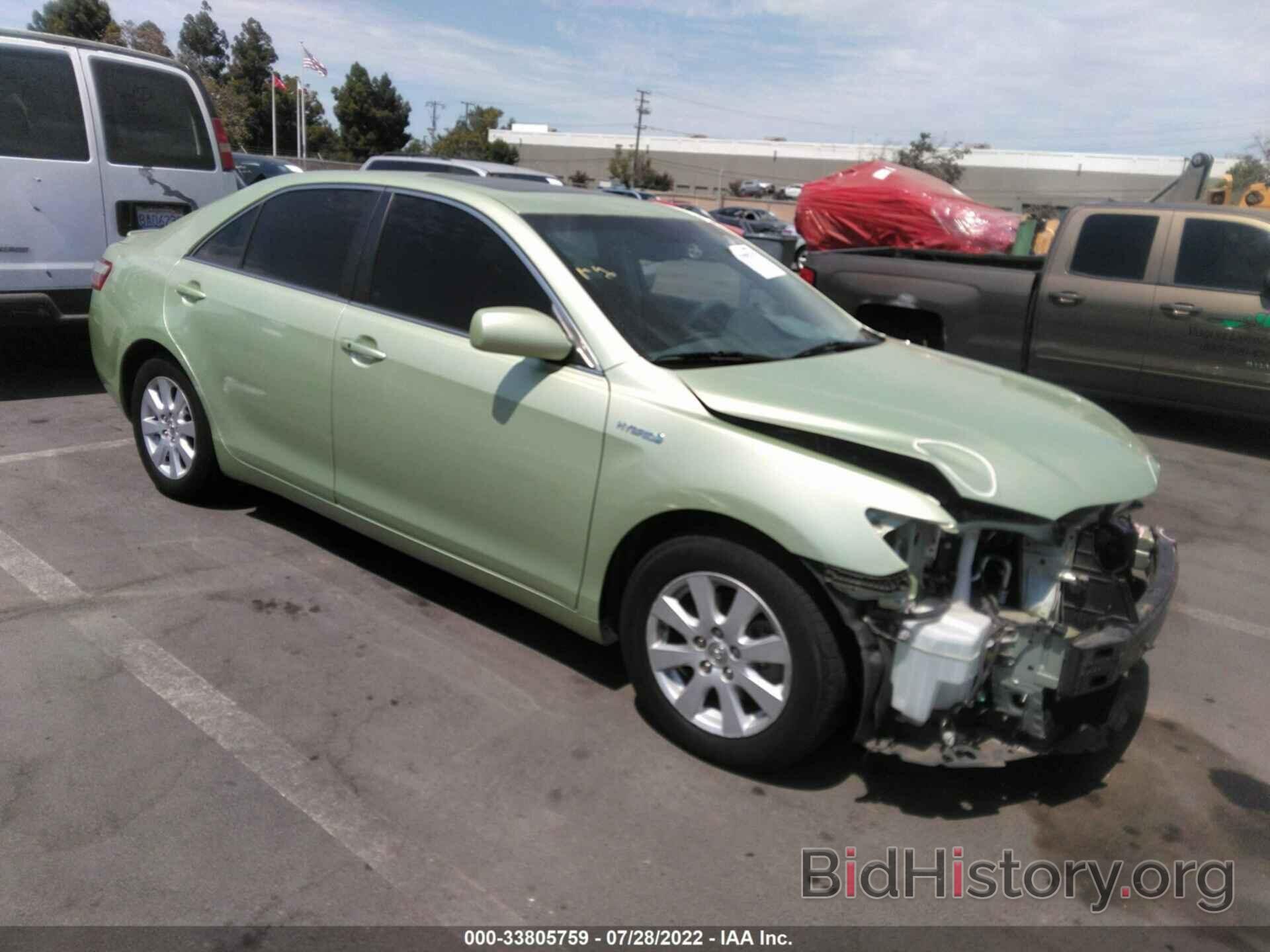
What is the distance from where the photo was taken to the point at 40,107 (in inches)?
259

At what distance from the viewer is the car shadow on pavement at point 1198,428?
25.7 ft

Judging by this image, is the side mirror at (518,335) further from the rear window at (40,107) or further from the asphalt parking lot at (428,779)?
the rear window at (40,107)

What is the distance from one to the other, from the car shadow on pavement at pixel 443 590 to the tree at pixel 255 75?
59.8m

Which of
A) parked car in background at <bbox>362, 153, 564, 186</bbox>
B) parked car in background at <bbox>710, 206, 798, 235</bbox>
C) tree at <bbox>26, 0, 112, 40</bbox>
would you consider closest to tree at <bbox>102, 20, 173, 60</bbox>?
tree at <bbox>26, 0, 112, 40</bbox>

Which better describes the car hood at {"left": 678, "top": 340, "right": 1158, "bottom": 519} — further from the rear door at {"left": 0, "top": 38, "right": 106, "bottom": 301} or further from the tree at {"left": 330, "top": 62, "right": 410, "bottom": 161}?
the tree at {"left": 330, "top": 62, "right": 410, "bottom": 161}

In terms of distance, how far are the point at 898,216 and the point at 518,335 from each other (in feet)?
28.6

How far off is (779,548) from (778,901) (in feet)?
3.04

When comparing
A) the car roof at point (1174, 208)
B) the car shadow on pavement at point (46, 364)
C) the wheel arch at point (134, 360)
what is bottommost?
the car shadow on pavement at point (46, 364)

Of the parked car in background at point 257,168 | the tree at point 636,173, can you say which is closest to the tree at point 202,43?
the tree at point 636,173

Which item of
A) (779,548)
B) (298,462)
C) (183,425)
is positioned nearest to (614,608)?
(779,548)

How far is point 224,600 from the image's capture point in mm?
4109

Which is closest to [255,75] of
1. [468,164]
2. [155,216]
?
[468,164]

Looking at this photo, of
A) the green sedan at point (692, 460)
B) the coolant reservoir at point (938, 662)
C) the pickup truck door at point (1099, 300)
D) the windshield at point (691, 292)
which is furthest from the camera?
the pickup truck door at point (1099, 300)

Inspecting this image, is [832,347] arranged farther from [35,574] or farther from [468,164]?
[468,164]
